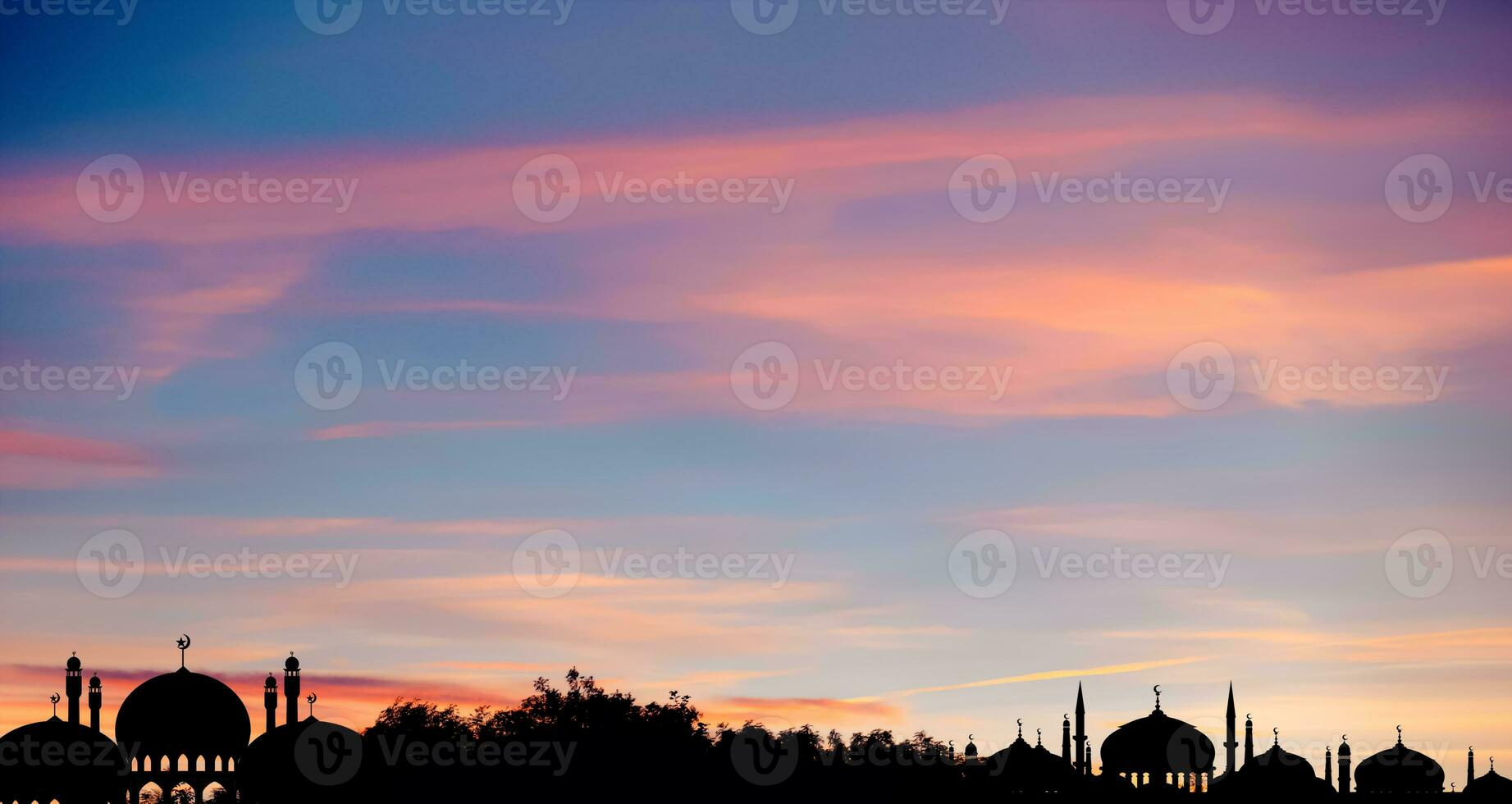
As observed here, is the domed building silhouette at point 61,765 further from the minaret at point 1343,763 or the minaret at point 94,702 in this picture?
the minaret at point 1343,763

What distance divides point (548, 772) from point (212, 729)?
13731mm

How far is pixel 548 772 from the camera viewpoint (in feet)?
234

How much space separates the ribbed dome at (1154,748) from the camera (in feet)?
288

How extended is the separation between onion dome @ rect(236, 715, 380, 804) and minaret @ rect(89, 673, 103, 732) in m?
5.19

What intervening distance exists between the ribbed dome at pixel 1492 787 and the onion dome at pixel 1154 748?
44.8ft

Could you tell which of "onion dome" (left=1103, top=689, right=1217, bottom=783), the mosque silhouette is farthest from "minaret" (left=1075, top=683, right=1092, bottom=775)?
the mosque silhouette

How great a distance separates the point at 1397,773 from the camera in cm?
9494

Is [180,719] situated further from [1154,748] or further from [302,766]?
[1154,748]

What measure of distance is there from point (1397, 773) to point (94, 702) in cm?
6351

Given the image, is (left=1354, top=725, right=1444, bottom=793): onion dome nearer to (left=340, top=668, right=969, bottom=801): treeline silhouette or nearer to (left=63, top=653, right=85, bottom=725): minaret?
(left=340, top=668, right=969, bottom=801): treeline silhouette

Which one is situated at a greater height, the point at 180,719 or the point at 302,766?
the point at 180,719

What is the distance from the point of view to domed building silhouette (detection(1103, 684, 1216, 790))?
87875 millimetres

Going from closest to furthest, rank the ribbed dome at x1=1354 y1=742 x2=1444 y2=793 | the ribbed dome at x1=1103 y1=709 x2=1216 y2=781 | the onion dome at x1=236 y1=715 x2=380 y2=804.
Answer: the onion dome at x1=236 y1=715 x2=380 y2=804 < the ribbed dome at x1=1103 y1=709 x2=1216 y2=781 < the ribbed dome at x1=1354 y1=742 x2=1444 y2=793

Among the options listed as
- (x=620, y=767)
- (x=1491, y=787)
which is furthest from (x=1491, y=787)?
(x=620, y=767)
